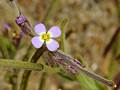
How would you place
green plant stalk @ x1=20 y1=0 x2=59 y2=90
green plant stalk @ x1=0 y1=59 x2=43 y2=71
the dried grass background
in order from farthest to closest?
the dried grass background, green plant stalk @ x1=20 y1=0 x2=59 y2=90, green plant stalk @ x1=0 y1=59 x2=43 y2=71

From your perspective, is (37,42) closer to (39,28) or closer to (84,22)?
(39,28)

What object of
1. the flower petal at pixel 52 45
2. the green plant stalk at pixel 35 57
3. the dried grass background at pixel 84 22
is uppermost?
the dried grass background at pixel 84 22

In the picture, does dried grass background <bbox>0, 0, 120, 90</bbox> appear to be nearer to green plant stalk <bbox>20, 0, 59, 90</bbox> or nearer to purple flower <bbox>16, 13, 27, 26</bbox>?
green plant stalk <bbox>20, 0, 59, 90</bbox>

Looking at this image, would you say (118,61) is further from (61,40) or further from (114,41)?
(61,40)

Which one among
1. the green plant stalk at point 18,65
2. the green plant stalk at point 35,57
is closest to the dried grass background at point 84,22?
the green plant stalk at point 35,57

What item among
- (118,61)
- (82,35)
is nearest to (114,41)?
(118,61)

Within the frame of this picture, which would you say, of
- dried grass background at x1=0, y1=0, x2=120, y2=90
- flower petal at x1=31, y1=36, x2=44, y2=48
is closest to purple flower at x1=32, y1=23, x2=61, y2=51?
flower petal at x1=31, y1=36, x2=44, y2=48

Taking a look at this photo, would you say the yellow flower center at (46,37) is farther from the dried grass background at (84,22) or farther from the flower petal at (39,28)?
the dried grass background at (84,22)

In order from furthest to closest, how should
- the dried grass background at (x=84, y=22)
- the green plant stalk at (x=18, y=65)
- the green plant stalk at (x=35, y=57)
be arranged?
the dried grass background at (x=84, y=22) < the green plant stalk at (x=35, y=57) < the green plant stalk at (x=18, y=65)
